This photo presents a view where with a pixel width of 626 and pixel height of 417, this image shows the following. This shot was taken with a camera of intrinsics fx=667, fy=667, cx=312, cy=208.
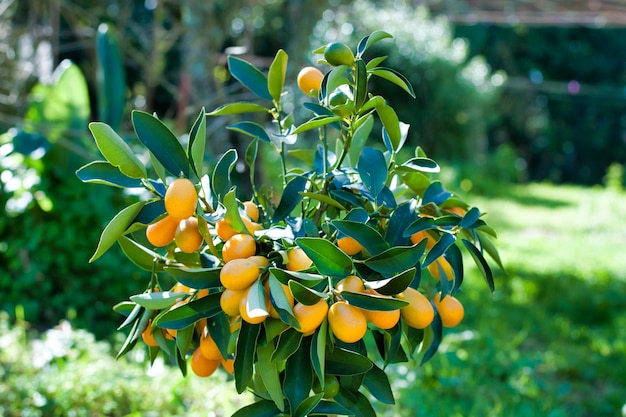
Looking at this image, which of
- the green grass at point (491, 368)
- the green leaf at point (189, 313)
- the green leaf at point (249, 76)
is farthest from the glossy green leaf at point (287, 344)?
the green grass at point (491, 368)

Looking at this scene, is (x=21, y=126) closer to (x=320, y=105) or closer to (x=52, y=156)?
(x=52, y=156)

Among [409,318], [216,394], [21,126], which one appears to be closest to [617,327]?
[216,394]

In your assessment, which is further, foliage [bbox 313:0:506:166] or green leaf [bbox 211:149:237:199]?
foliage [bbox 313:0:506:166]

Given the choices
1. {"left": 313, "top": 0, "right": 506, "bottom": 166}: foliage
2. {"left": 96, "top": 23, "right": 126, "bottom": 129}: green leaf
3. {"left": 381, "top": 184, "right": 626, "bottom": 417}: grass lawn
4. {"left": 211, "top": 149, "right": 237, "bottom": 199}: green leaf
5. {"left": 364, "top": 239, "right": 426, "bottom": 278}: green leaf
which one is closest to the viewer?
{"left": 364, "top": 239, "right": 426, "bottom": 278}: green leaf

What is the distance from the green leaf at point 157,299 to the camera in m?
0.88

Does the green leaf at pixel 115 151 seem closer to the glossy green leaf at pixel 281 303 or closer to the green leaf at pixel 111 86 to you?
the glossy green leaf at pixel 281 303

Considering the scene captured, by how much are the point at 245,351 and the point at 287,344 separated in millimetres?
65

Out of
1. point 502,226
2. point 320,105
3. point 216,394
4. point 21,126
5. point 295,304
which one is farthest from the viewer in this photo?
point 502,226

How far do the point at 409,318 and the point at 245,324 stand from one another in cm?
23

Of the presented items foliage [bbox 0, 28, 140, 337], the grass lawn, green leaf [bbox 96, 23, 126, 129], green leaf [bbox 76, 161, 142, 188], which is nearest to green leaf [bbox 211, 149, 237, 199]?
green leaf [bbox 76, 161, 142, 188]

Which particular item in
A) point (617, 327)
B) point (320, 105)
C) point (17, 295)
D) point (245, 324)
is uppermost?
point (320, 105)

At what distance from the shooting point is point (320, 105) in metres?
0.99

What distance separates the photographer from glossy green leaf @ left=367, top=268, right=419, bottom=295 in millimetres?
825

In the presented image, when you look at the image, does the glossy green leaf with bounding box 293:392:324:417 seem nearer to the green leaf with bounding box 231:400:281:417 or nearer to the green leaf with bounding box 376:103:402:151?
the green leaf with bounding box 231:400:281:417
